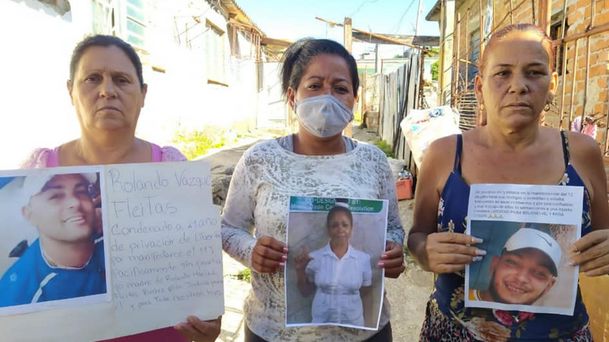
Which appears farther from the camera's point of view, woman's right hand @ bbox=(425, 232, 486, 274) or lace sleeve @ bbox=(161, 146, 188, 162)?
lace sleeve @ bbox=(161, 146, 188, 162)

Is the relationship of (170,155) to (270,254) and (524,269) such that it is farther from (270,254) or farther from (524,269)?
(524,269)

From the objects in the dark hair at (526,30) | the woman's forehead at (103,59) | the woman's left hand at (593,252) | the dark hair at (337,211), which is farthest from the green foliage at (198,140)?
the woman's left hand at (593,252)

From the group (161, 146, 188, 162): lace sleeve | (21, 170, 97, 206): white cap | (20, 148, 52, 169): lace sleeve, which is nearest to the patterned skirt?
(161, 146, 188, 162): lace sleeve

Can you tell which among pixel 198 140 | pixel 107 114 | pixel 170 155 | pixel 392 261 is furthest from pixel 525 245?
pixel 198 140

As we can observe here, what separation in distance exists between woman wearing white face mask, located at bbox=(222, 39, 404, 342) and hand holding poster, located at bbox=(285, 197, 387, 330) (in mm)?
53

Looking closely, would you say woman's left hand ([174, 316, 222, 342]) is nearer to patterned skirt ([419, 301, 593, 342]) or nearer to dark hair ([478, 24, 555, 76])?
patterned skirt ([419, 301, 593, 342])

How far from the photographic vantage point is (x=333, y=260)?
4.35 ft

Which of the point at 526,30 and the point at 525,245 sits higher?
the point at 526,30

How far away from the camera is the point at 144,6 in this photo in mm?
8102

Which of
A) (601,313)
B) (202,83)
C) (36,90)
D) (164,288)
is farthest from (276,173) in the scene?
(202,83)

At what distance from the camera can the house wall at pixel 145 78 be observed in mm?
4059

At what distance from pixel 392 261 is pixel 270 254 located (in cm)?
43

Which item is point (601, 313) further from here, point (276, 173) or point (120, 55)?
point (120, 55)

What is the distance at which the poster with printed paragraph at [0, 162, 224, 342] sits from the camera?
3.72 feet
